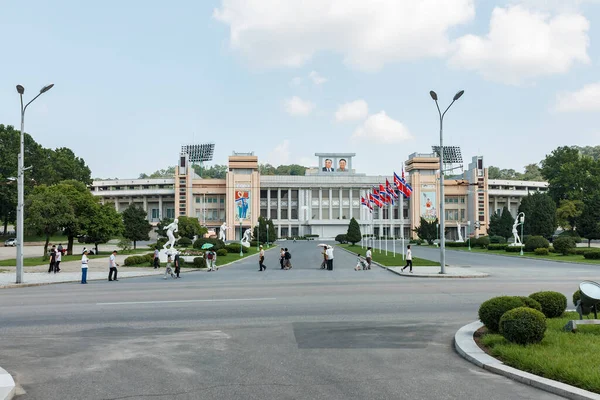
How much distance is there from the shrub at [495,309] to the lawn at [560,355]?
11.1 inches

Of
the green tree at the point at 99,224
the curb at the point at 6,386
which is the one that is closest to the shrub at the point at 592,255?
the curb at the point at 6,386

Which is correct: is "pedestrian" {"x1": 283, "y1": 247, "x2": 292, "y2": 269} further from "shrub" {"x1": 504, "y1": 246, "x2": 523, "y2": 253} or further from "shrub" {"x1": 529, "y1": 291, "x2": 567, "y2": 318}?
"shrub" {"x1": 504, "y1": 246, "x2": 523, "y2": 253}

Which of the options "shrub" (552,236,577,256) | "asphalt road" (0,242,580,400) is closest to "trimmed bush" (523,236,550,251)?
"shrub" (552,236,577,256)

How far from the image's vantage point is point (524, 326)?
920 centimetres

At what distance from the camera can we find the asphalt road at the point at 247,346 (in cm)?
756

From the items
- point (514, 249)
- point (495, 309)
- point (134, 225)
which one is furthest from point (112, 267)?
point (514, 249)

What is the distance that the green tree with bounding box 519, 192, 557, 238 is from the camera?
77.1 metres

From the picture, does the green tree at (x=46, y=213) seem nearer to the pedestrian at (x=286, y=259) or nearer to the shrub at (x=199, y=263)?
the shrub at (x=199, y=263)

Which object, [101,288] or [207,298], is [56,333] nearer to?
[207,298]

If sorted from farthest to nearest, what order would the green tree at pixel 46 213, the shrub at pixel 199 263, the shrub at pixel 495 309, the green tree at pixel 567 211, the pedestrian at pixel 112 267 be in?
1. the green tree at pixel 567 211
2. the green tree at pixel 46 213
3. the shrub at pixel 199 263
4. the pedestrian at pixel 112 267
5. the shrub at pixel 495 309

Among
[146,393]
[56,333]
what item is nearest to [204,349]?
[146,393]

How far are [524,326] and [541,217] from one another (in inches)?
2990

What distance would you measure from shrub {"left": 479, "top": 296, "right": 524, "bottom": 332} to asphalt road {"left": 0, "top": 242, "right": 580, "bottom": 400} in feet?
3.10

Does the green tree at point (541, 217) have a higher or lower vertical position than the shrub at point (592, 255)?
higher
